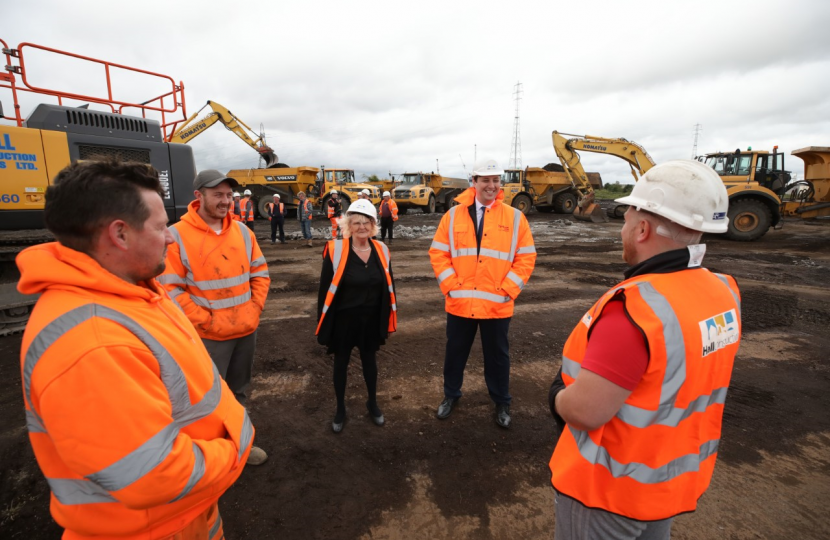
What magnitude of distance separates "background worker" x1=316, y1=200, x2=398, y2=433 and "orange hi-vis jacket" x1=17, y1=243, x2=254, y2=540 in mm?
1893

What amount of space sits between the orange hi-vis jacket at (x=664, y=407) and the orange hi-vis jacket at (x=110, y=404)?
124 centimetres

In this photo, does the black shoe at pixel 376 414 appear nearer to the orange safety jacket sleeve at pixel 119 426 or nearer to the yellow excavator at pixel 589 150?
the orange safety jacket sleeve at pixel 119 426

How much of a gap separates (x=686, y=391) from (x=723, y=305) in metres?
0.31

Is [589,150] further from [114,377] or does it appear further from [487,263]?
[114,377]

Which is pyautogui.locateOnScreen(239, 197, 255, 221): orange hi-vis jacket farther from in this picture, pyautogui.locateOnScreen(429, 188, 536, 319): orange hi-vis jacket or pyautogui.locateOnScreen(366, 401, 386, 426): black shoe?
pyautogui.locateOnScreen(429, 188, 536, 319): orange hi-vis jacket

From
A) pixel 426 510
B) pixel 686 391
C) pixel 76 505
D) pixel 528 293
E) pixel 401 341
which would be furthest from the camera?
pixel 528 293

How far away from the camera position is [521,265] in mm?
3391

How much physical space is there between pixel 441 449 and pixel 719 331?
2290mm

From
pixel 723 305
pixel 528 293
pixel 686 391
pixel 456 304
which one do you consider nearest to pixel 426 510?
pixel 456 304

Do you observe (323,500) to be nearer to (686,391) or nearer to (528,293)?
(686,391)

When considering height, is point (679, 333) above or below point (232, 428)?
above

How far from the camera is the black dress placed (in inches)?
126

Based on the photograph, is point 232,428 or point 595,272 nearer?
point 232,428

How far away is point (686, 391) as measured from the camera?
1.30m
